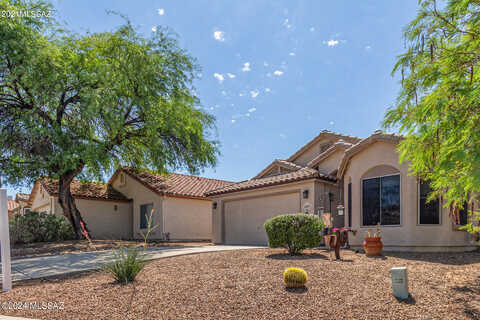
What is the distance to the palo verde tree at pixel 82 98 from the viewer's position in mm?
14391

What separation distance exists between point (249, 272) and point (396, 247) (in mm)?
6841

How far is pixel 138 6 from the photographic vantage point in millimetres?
13672

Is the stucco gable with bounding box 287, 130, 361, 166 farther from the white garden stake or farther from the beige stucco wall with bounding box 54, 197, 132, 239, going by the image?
the white garden stake

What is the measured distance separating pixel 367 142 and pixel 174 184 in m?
13.1

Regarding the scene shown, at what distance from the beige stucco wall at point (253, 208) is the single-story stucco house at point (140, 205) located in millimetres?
2463

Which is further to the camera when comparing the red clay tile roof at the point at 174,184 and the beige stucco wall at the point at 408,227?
the red clay tile roof at the point at 174,184

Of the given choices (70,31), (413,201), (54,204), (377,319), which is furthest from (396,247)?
(54,204)

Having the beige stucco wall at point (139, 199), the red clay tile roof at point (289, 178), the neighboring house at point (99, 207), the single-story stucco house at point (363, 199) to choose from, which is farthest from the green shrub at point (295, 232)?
the neighboring house at point (99, 207)

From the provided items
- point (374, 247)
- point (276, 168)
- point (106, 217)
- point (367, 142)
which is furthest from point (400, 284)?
point (106, 217)

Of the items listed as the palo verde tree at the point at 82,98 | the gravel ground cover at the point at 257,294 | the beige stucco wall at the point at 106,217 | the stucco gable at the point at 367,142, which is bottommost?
the beige stucco wall at the point at 106,217

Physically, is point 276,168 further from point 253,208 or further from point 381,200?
point 381,200

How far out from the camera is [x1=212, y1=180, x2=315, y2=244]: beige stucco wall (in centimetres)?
1555

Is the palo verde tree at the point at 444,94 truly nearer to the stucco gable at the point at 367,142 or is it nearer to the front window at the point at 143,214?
the stucco gable at the point at 367,142

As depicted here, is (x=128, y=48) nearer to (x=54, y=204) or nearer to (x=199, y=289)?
(x=54, y=204)
